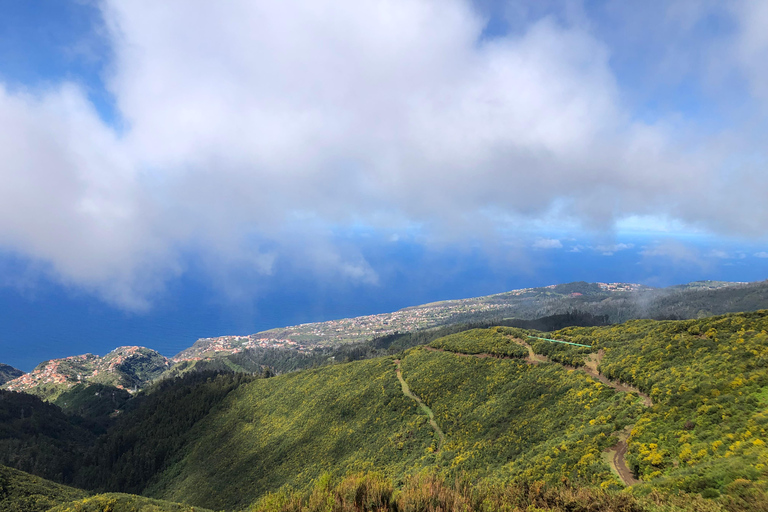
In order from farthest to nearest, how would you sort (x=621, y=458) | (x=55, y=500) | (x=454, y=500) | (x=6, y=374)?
(x=6, y=374) → (x=55, y=500) → (x=621, y=458) → (x=454, y=500)

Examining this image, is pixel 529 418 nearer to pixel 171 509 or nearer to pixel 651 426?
pixel 651 426

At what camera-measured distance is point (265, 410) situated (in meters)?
69.7

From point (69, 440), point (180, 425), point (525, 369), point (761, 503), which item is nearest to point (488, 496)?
point (761, 503)

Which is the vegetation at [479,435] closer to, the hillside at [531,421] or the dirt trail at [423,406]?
the hillside at [531,421]

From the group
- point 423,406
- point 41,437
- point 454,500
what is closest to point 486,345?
point 423,406

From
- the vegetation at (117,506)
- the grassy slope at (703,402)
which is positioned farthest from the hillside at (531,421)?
the vegetation at (117,506)

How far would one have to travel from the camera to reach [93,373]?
163875 millimetres

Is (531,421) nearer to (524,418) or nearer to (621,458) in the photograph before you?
(524,418)

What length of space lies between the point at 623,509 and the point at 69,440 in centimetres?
13258

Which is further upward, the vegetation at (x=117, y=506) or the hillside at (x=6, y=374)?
the hillside at (x=6, y=374)

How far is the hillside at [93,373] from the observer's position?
139m

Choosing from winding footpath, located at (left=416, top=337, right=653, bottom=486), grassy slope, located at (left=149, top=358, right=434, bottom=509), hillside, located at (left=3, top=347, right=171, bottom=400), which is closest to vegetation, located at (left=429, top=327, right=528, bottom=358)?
winding footpath, located at (left=416, top=337, right=653, bottom=486)

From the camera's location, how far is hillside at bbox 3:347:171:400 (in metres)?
139

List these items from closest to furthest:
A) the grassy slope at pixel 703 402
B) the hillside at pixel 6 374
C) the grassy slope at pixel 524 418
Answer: the grassy slope at pixel 703 402, the grassy slope at pixel 524 418, the hillside at pixel 6 374
